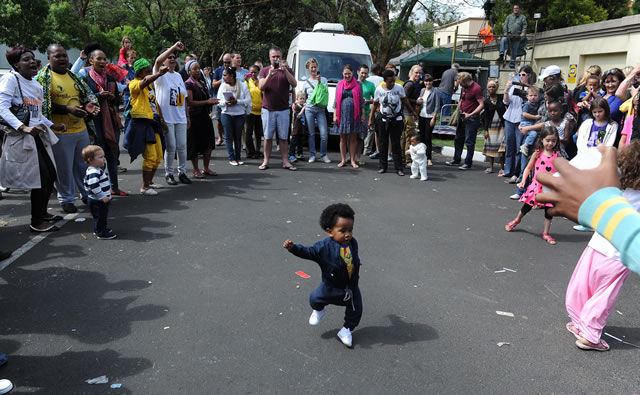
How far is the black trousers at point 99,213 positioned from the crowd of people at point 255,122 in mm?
11

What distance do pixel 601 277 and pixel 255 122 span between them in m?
8.35

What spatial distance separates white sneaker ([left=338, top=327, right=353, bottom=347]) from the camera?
10.9 feet

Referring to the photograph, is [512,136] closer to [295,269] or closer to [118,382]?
[295,269]

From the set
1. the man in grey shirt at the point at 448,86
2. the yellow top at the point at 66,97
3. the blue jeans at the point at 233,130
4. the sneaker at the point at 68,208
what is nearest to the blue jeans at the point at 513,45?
the man in grey shirt at the point at 448,86

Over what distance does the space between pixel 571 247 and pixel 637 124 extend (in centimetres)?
192

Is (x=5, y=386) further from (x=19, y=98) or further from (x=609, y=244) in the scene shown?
(x=609, y=244)

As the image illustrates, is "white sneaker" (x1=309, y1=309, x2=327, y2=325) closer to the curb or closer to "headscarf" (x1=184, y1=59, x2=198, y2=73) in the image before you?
"headscarf" (x1=184, y1=59, x2=198, y2=73)

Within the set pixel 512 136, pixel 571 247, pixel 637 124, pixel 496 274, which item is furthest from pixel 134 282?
pixel 512 136

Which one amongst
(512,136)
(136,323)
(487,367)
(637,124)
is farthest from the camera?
(512,136)

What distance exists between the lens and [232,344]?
10.9 ft

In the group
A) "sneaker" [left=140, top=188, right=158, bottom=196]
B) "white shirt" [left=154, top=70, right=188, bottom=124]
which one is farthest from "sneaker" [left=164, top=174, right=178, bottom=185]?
"white shirt" [left=154, top=70, right=188, bottom=124]

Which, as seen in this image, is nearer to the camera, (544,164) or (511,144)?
(544,164)

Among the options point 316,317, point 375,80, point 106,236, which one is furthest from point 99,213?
point 375,80

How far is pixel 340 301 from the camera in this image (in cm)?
335
